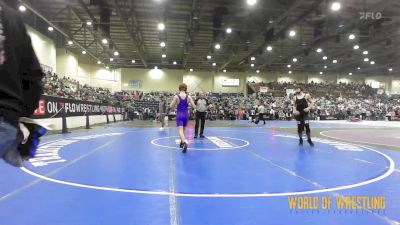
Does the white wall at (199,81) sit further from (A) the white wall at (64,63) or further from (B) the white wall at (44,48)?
(B) the white wall at (44,48)

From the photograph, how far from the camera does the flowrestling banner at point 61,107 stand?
453 inches

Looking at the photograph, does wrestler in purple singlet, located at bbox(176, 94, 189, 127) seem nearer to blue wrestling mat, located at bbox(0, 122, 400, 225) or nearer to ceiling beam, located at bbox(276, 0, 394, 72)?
blue wrestling mat, located at bbox(0, 122, 400, 225)

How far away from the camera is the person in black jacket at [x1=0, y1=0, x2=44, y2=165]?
50.4 inches

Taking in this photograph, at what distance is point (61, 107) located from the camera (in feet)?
44.6

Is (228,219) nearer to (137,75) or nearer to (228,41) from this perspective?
(228,41)

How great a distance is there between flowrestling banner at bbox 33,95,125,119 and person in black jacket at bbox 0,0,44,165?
23.9 feet

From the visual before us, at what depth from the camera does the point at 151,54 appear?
125ft

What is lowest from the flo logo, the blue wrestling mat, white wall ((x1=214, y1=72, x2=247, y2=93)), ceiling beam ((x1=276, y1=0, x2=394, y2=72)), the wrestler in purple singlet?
the blue wrestling mat

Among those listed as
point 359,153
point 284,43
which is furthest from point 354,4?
point 359,153

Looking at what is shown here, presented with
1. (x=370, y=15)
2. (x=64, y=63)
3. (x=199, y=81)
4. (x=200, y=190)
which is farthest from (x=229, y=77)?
(x=200, y=190)

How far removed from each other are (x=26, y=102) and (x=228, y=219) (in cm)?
226

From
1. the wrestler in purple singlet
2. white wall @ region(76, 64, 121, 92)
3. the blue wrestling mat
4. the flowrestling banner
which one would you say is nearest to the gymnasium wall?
white wall @ region(76, 64, 121, 92)

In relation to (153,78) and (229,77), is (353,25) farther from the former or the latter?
(153,78)

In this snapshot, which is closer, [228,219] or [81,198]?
[228,219]
